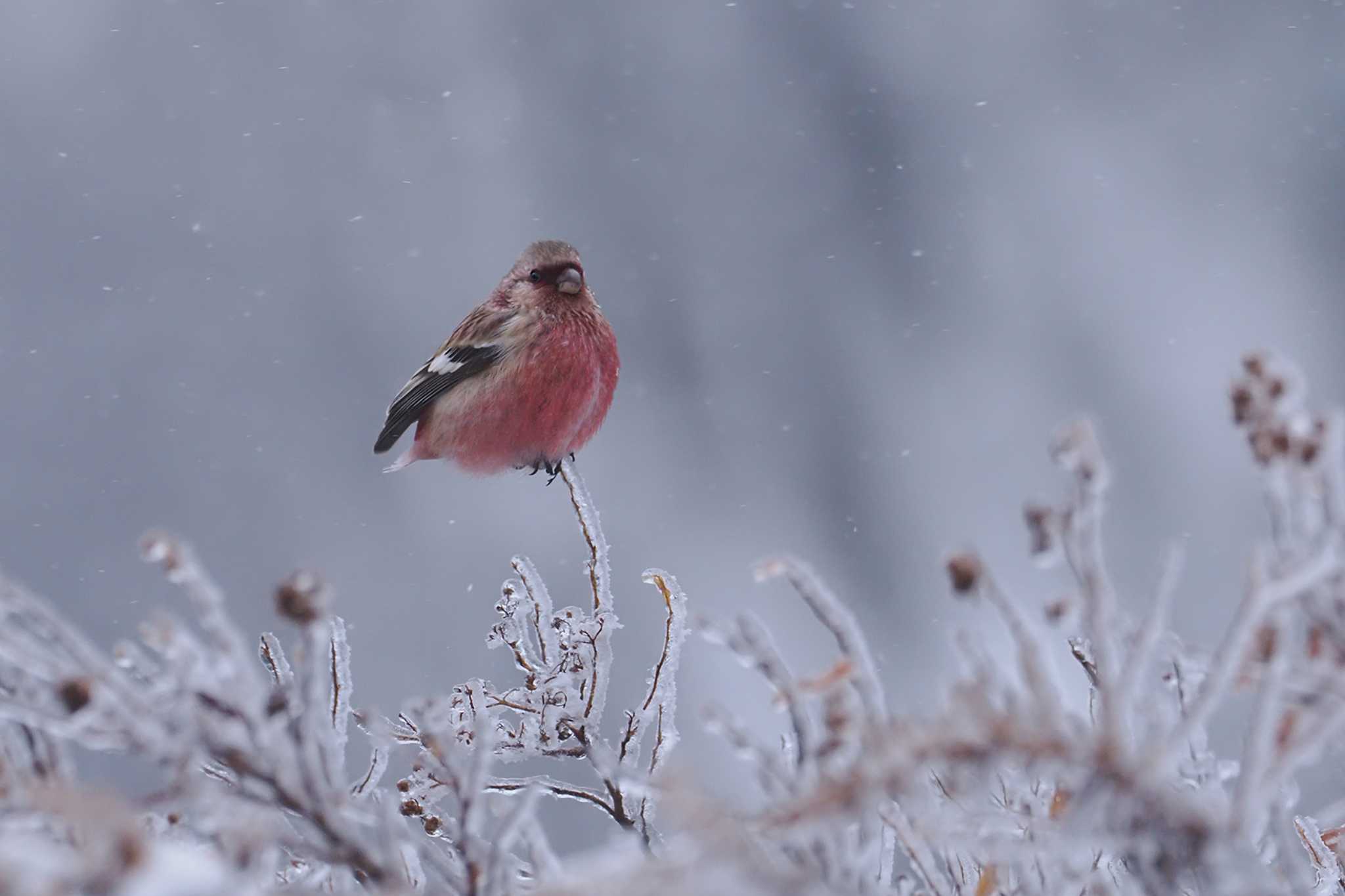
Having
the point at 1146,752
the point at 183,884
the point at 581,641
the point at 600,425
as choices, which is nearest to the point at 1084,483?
the point at 1146,752

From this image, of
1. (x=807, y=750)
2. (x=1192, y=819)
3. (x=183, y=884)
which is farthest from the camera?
(x=807, y=750)

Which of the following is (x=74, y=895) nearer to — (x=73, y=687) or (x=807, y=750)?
(x=73, y=687)

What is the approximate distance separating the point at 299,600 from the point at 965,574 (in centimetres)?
64

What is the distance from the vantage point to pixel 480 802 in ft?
4.59

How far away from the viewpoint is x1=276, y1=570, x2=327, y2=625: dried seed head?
3.47 ft

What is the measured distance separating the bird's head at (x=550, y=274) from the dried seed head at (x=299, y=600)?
13.3 ft

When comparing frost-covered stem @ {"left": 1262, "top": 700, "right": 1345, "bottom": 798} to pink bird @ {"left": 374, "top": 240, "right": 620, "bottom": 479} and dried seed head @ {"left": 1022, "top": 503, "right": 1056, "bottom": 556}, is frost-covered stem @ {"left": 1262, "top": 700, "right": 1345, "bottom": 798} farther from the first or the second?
pink bird @ {"left": 374, "top": 240, "right": 620, "bottom": 479}

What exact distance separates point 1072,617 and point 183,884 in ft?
2.89

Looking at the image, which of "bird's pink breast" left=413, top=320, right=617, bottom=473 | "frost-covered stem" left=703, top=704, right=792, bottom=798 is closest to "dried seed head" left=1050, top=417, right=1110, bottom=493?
"frost-covered stem" left=703, top=704, right=792, bottom=798

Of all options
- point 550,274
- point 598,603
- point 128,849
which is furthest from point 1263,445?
point 550,274

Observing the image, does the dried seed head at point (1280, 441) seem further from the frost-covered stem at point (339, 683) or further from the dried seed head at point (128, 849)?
the frost-covered stem at point (339, 683)

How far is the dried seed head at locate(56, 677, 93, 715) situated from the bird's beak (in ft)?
13.4

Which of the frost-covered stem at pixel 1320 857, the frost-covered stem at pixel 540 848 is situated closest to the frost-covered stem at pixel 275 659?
the frost-covered stem at pixel 540 848

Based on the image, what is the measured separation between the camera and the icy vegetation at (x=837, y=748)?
91 centimetres
